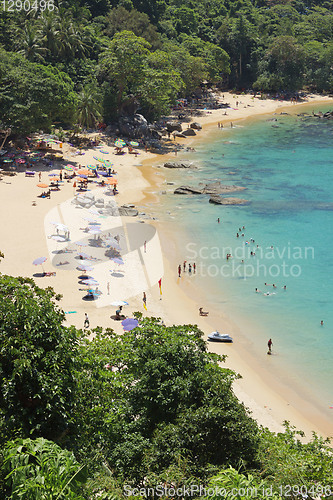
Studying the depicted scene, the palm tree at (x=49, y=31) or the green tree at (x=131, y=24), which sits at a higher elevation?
the green tree at (x=131, y=24)

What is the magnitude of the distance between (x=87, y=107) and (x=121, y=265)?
36.5 metres

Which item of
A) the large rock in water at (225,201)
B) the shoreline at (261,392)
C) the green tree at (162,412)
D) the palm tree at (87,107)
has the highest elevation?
the palm tree at (87,107)

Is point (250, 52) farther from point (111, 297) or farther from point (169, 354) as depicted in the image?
point (169, 354)

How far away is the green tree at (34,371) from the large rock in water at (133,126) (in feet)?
207

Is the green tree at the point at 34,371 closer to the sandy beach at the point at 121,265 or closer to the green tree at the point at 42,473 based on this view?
the green tree at the point at 42,473

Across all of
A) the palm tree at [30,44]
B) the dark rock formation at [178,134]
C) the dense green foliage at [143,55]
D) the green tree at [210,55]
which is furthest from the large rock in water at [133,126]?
the green tree at [210,55]

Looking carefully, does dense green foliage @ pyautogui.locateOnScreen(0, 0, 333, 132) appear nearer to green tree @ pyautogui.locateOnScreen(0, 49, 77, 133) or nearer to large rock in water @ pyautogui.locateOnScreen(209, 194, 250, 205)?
green tree @ pyautogui.locateOnScreen(0, 49, 77, 133)

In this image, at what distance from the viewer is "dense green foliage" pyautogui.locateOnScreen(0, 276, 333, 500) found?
1196 cm

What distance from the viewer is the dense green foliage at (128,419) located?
39.2 feet

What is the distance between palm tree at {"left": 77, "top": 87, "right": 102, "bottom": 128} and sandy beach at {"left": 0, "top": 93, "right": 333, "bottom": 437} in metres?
12.2

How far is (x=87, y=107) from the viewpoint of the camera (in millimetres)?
68750

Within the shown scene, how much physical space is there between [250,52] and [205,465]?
11079 cm

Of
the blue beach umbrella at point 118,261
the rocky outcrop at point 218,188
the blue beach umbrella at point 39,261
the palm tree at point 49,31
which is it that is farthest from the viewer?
the palm tree at point 49,31

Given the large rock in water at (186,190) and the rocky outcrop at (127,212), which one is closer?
the rocky outcrop at (127,212)
